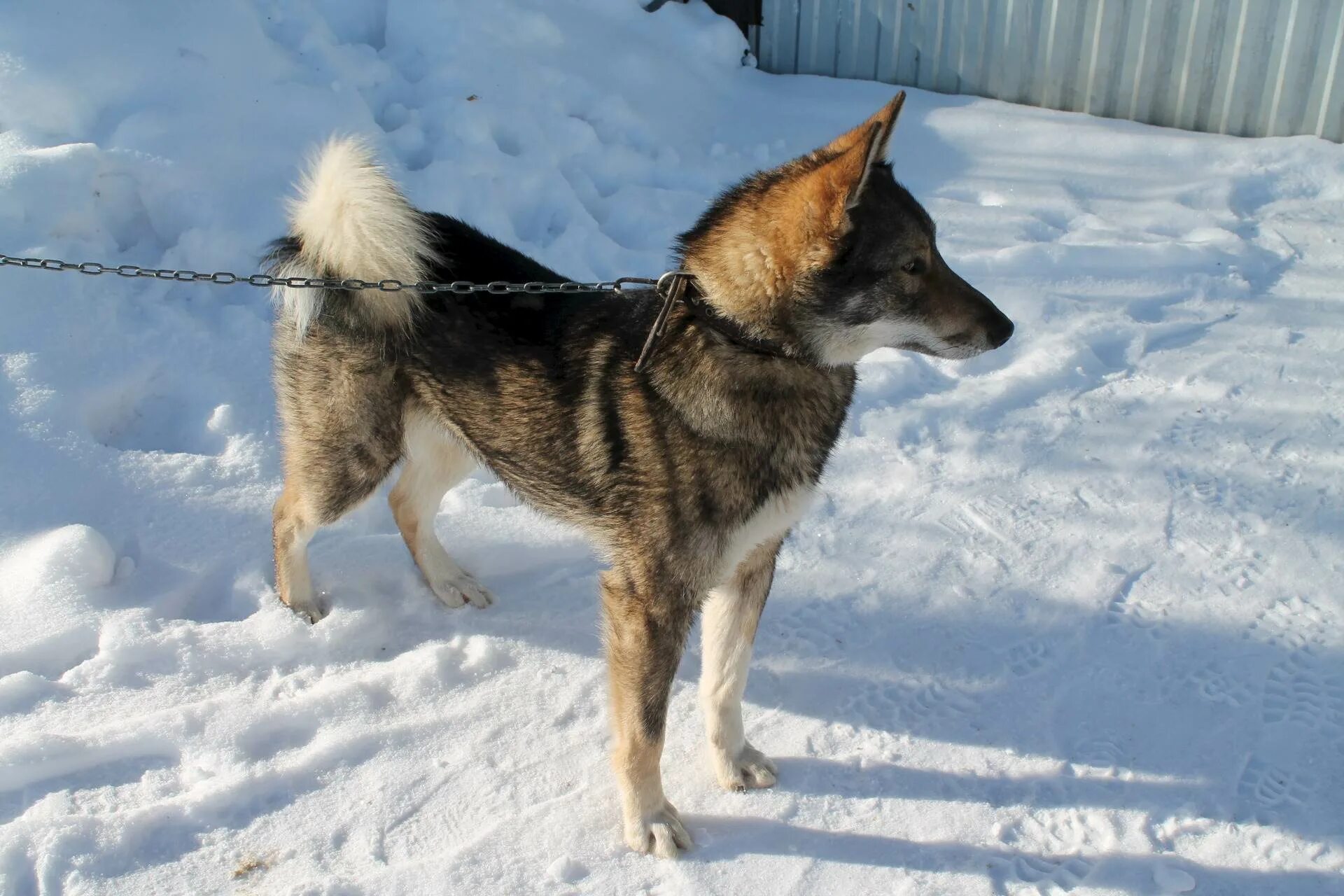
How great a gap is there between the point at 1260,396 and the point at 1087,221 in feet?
5.01

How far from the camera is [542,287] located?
103 inches

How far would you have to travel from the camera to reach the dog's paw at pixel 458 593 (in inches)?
129

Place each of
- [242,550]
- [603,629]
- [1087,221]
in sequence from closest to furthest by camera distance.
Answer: [603,629]
[242,550]
[1087,221]

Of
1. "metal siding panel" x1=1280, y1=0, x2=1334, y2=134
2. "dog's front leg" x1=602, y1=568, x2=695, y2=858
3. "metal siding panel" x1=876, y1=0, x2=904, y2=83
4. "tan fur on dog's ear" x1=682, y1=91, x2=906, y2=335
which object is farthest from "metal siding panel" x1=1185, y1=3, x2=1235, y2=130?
"dog's front leg" x1=602, y1=568, x2=695, y2=858

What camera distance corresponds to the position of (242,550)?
11.1 feet

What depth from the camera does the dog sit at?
2336 mm

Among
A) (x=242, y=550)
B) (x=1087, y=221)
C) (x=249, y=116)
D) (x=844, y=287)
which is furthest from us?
(x=1087, y=221)

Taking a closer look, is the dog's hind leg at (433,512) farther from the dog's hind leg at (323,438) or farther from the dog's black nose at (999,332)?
the dog's black nose at (999,332)

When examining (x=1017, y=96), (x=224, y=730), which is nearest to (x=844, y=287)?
(x=224, y=730)

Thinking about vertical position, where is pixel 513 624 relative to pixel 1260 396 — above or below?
below

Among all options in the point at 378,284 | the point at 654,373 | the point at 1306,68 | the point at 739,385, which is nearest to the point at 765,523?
the point at 739,385

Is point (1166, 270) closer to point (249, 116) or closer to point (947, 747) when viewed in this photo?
point (947, 747)

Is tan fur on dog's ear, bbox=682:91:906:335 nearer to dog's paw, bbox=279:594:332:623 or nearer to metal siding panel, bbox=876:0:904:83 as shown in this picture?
dog's paw, bbox=279:594:332:623

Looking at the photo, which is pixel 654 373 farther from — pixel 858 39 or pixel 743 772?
pixel 858 39
